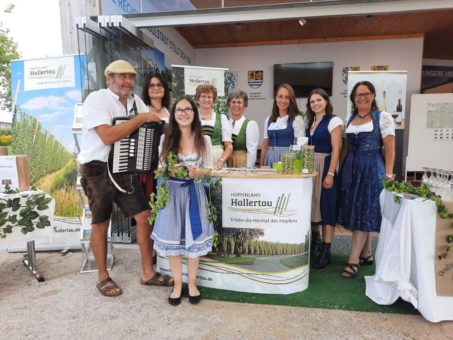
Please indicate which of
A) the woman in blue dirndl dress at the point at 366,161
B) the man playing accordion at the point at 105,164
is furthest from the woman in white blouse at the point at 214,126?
the woman in blue dirndl dress at the point at 366,161

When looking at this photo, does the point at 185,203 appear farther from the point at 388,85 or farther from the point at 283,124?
the point at 388,85

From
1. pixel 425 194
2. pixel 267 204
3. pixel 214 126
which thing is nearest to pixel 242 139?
pixel 214 126

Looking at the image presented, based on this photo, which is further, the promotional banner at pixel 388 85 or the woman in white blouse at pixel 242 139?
the promotional banner at pixel 388 85

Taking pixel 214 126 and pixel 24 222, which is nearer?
pixel 24 222

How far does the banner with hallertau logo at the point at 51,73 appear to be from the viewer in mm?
3402

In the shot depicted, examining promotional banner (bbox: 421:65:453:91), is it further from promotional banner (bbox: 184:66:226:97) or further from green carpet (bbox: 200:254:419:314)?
green carpet (bbox: 200:254:419:314)

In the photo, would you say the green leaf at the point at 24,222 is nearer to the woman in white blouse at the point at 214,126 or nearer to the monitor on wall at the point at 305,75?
the woman in white blouse at the point at 214,126

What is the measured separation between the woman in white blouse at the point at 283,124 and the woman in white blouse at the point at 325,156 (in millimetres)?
121

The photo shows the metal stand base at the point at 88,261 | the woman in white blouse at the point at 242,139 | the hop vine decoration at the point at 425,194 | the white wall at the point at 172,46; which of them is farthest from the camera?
the white wall at the point at 172,46

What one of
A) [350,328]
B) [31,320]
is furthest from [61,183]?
[350,328]

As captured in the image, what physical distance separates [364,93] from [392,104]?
3.60 metres

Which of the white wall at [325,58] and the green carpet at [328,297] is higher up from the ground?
the white wall at [325,58]

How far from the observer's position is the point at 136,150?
2361mm

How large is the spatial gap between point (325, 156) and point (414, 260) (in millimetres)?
1002
